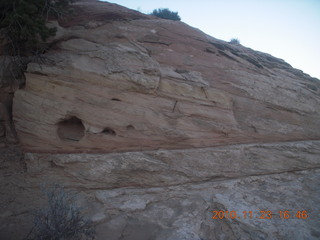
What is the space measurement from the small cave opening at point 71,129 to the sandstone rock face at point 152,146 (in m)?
0.03

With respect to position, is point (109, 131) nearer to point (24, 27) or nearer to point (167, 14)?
point (24, 27)

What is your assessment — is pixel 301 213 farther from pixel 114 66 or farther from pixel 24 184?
pixel 24 184

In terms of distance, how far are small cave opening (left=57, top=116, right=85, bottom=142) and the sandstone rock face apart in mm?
27

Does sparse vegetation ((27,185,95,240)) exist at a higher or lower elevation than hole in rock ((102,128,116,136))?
lower

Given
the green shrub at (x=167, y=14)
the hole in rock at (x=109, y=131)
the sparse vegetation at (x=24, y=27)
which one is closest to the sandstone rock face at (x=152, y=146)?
the hole in rock at (x=109, y=131)

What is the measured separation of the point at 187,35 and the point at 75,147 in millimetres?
5043


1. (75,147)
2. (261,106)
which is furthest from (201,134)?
(75,147)

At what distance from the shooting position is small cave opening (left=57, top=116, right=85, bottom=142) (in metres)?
5.09

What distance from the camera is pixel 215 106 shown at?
17.7 ft

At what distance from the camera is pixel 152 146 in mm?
5031
